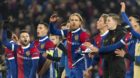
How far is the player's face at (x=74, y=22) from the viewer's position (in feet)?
31.9

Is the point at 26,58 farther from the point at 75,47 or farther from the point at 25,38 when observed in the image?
the point at 75,47

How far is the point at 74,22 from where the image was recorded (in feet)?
32.0

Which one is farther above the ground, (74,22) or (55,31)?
(74,22)

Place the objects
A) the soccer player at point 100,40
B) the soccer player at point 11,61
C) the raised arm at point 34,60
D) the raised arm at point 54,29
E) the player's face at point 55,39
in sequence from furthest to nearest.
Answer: the player's face at point 55,39 < the soccer player at point 11,61 < the raised arm at point 54,29 < the raised arm at point 34,60 < the soccer player at point 100,40

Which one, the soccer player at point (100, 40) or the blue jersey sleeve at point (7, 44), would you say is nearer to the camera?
the soccer player at point (100, 40)

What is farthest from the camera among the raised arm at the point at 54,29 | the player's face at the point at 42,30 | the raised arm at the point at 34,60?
the player's face at the point at 42,30

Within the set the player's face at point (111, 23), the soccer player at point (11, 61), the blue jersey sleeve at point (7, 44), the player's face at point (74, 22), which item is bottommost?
the soccer player at point (11, 61)

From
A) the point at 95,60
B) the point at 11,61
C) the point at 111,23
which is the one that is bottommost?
the point at 11,61

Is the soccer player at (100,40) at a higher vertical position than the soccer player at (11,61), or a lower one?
higher

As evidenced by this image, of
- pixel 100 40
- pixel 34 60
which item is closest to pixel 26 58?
pixel 34 60

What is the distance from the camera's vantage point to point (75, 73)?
10031mm

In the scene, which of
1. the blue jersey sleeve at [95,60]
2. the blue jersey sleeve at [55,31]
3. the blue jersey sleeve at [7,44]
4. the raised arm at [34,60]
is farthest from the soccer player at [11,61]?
the blue jersey sleeve at [95,60]

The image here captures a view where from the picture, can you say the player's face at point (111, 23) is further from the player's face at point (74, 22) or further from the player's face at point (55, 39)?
the player's face at point (55, 39)

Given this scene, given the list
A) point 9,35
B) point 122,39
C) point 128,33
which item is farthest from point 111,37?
point 9,35
